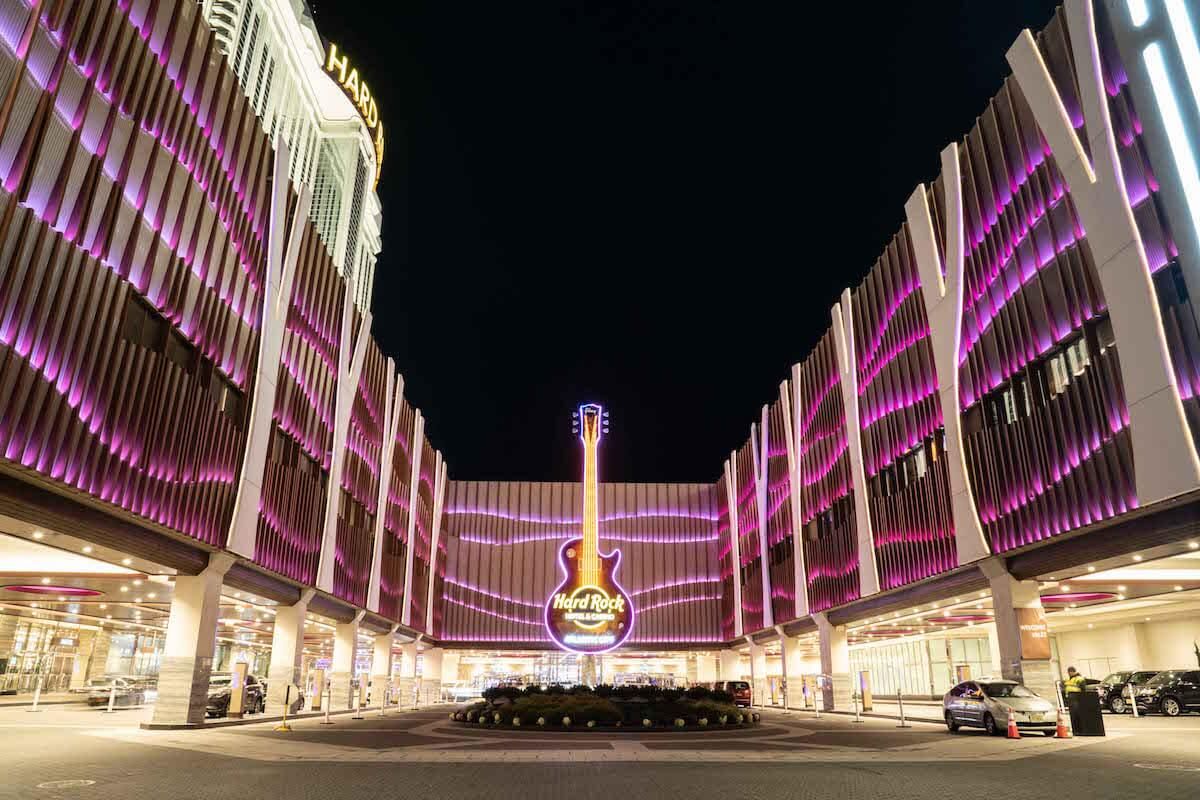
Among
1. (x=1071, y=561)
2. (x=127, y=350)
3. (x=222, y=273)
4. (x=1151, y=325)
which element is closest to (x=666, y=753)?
(x=1071, y=561)

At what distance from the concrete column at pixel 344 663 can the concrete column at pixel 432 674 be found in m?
22.6

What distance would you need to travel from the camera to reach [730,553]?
61500 millimetres

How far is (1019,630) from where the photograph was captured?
24141 millimetres

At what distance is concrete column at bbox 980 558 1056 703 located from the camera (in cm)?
2405

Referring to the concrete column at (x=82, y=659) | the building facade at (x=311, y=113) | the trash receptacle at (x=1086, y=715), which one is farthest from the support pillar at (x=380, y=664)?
the trash receptacle at (x=1086, y=715)

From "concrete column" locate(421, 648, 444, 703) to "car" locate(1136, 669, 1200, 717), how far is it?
4849cm

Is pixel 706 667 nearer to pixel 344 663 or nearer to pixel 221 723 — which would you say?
pixel 344 663

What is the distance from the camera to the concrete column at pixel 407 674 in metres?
53.9

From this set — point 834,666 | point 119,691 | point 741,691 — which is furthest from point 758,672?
point 119,691

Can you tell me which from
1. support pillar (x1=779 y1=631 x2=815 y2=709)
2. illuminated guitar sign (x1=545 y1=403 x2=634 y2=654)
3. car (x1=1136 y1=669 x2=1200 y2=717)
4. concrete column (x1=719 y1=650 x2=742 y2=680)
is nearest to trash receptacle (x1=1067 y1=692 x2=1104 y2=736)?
car (x1=1136 y1=669 x2=1200 y2=717)

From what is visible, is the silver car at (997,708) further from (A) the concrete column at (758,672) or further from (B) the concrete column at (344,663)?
(A) the concrete column at (758,672)

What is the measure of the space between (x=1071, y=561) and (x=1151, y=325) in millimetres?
8155

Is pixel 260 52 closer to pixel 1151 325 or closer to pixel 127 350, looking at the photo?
pixel 127 350

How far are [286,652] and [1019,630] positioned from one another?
27778mm
